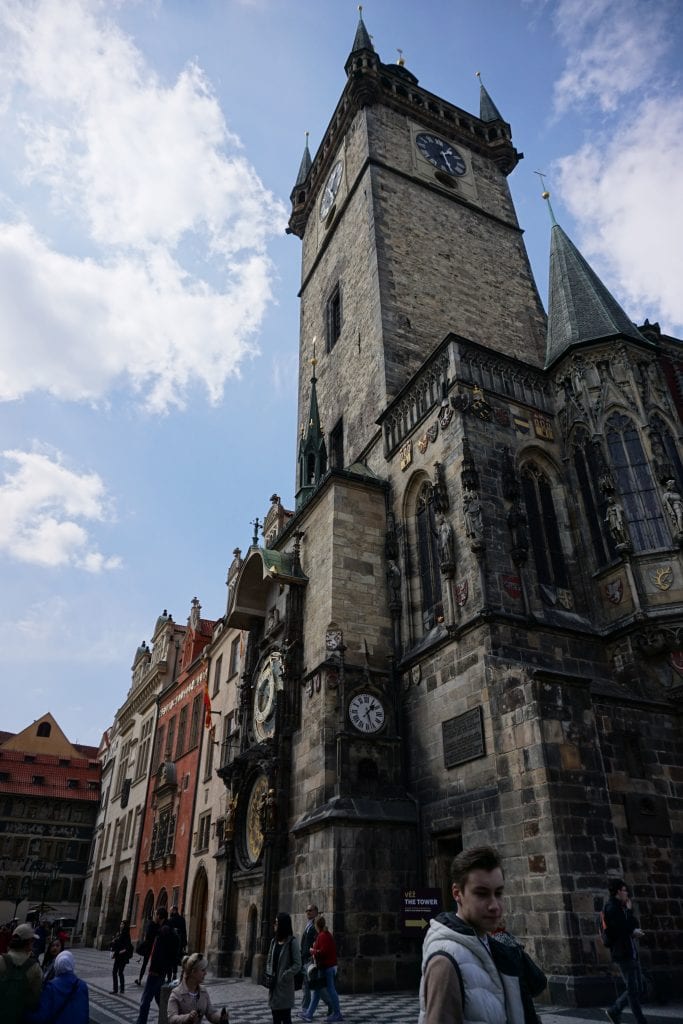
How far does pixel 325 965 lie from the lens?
372 inches

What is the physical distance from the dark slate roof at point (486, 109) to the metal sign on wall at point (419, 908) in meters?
33.0

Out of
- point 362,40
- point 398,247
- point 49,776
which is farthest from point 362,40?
point 49,776

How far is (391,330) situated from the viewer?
22.3 metres

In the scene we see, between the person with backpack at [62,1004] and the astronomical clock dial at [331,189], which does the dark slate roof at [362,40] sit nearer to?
the astronomical clock dial at [331,189]

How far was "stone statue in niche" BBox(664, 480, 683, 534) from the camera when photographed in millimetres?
14258

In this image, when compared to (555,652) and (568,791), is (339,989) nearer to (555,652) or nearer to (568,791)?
(568,791)

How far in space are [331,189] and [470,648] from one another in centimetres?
2500

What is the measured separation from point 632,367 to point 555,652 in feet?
24.7

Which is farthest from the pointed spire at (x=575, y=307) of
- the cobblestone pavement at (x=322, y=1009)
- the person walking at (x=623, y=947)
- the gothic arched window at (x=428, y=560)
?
the cobblestone pavement at (x=322, y=1009)

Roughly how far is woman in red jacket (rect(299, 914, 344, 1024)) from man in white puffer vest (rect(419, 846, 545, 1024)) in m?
7.73

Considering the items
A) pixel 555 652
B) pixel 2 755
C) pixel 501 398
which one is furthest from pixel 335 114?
pixel 2 755

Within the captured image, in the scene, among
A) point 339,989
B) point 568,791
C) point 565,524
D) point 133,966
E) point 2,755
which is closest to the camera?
point 568,791

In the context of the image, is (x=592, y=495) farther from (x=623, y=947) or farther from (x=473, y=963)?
(x=473, y=963)

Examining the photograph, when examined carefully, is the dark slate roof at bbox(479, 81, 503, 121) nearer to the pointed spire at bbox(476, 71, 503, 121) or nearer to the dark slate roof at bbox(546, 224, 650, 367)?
the pointed spire at bbox(476, 71, 503, 121)
